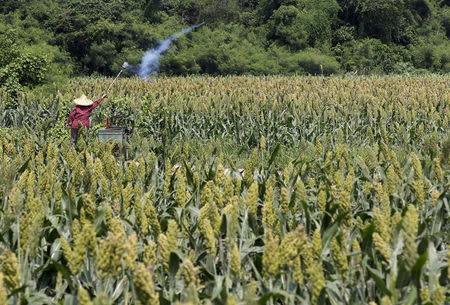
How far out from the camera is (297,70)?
36.3 m

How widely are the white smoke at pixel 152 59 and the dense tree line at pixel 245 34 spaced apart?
0.45 metres

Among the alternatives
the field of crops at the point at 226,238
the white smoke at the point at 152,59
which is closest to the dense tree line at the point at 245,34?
the white smoke at the point at 152,59

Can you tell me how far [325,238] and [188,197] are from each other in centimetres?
103

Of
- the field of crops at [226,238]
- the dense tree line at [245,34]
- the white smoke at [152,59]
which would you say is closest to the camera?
the field of crops at [226,238]

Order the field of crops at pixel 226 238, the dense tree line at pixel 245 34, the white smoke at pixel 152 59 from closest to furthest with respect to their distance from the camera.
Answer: the field of crops at pixel 226 238
the white smoke at pixel 152 59
the dense tree line at pixel 245 34

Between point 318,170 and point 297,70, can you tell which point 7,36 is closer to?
point 318,170

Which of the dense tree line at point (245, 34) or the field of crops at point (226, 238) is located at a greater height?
the field of crops at point (226, 238)

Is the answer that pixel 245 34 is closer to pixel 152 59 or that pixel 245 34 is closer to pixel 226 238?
pixel 152 59

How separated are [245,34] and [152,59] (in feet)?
33.0

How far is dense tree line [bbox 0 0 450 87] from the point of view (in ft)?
112

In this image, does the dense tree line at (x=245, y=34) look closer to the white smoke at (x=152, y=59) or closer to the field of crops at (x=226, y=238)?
the white smoke at (x=152, y=59)

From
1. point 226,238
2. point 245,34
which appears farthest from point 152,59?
point 226,238

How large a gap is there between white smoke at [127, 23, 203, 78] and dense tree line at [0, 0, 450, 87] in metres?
0.45

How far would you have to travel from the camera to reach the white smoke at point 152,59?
109 feet
